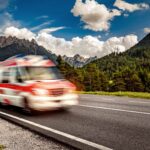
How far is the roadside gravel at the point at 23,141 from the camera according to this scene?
5.98 meters

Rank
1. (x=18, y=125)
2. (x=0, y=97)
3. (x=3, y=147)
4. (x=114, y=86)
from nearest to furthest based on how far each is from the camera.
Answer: (x=3, y=147), (x=18, y=125), (x=0, y=97), (x=114, y=86)

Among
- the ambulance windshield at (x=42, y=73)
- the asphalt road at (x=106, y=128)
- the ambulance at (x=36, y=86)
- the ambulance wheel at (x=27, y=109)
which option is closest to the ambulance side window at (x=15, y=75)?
the ambulance at (x=36, y=86)

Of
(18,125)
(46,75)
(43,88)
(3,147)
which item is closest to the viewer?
(3,147)

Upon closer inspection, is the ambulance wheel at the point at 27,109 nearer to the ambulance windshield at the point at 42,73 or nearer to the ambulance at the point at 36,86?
the ambulance at the point at 36,86

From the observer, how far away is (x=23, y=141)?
6543mm

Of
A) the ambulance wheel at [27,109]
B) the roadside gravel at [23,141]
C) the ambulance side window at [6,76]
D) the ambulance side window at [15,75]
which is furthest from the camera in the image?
the ambulance side window at [6,76]

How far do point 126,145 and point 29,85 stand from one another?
564 centimetres

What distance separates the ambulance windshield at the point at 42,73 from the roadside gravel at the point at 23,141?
136 inches

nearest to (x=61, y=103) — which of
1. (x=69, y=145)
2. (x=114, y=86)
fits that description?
(x=69, y=145)

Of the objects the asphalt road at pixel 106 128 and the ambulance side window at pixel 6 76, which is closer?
the asphalt road at pixel 106 128

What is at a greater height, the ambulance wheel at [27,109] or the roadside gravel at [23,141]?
the ambulance wheel at [27,109]

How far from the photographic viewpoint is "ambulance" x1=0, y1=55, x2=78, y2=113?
10.6 meters

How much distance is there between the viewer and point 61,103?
11.0m

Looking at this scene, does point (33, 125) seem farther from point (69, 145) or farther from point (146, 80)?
point (146, 80)
